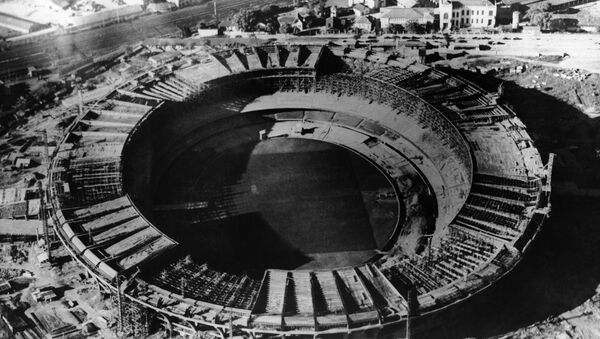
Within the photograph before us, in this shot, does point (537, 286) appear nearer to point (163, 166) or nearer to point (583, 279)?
point (583, 279)

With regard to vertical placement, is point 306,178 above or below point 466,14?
below

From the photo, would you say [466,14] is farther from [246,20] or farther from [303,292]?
[303,292]

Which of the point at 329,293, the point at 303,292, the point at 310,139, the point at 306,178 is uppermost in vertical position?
the point at 310,139

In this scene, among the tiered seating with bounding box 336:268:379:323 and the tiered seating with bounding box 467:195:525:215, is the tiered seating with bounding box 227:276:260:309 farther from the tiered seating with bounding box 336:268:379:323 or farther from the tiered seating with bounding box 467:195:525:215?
the tiered seating with bounding box 467:195:525:215

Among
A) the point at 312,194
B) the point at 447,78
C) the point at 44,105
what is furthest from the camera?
the point at 44,105

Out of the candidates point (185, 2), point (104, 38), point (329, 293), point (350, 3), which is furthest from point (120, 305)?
point (185, 2)

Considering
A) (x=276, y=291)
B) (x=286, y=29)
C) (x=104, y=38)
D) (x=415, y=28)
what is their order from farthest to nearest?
(x=104, y=38) → (x=286, y=29) → (x=415, y=28) → (x=276, y=291)

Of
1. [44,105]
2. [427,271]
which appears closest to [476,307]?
[427,271]

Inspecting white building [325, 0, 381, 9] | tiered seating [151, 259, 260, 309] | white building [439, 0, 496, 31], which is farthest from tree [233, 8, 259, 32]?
tiered seating [151, 259, 260, 309]
